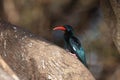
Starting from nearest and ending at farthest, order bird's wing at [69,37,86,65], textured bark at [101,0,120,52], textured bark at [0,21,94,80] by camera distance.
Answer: textured bark at [0,21,94,80]
textured bark at [101,0,120,52]
bird's wing at [69,37,86,65]

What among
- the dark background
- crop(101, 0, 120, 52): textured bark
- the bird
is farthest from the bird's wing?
the dark background

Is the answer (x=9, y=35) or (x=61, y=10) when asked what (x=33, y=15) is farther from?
(x=9, y=35)

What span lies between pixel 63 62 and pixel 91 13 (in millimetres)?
8372

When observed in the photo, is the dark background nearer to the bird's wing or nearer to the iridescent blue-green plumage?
the iridescent blue-green plumage

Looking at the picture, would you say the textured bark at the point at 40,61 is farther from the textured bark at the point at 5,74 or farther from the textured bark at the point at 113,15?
the textured bark at the point at 113,15

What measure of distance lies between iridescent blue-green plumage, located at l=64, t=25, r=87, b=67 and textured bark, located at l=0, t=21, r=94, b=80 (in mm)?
1326

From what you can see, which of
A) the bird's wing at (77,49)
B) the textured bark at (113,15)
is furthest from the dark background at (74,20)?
the textured bark at (113,15)

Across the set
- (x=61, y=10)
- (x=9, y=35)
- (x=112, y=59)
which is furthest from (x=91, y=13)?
(x=9, y=35)

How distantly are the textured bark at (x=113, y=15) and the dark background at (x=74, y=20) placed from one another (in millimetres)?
4143

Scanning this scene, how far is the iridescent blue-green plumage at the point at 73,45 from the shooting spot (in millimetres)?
8203

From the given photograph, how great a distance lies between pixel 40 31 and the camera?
1328cm

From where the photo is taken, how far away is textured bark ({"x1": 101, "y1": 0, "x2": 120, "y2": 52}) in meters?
7.89

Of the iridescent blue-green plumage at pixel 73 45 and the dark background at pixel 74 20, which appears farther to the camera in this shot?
the dark background at pixel 74 20

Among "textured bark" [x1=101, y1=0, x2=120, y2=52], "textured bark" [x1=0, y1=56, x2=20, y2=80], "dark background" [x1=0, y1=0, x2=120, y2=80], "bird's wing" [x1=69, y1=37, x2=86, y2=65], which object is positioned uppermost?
"textured bark" [x1=0, y1=56, x2=20, y2=80]
